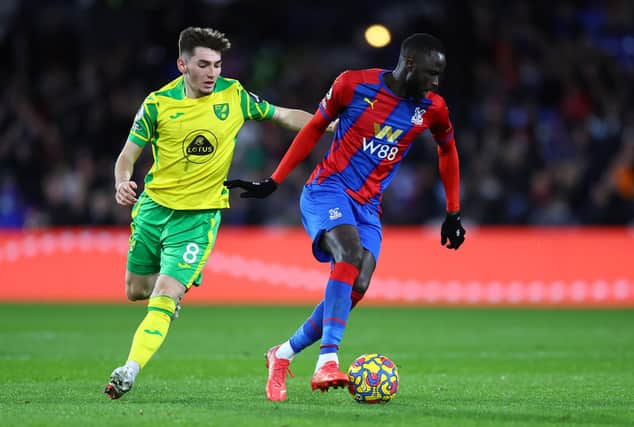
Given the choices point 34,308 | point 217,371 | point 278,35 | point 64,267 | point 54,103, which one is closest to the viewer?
point 217,371

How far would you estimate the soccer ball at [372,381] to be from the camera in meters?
6.84

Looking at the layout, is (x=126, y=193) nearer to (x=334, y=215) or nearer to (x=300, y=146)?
(x=300, y=146)

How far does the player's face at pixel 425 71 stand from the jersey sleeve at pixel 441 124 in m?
0.22

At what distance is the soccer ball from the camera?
684 centimetres

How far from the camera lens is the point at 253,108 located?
7.87 metres

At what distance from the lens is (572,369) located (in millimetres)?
9305

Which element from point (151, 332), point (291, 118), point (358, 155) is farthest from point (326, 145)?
point (151, 332)

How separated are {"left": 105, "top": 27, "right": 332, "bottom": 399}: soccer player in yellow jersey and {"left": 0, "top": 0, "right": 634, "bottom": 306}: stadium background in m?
9.37

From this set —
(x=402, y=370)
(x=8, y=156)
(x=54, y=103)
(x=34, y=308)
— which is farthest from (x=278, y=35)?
(x=402, y=370)

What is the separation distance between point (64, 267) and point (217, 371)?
8.92 meters

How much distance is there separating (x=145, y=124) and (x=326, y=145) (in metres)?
11.7

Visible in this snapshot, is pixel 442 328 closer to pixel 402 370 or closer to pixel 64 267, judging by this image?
pixel 402 370

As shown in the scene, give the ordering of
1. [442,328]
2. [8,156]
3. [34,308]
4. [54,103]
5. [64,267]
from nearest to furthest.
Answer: [442,328], [34,308], [64,267], [8,156], [54,103]

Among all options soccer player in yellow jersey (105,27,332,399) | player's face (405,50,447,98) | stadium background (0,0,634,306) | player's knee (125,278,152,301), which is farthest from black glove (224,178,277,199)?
stadium background (0,0,634,306)
